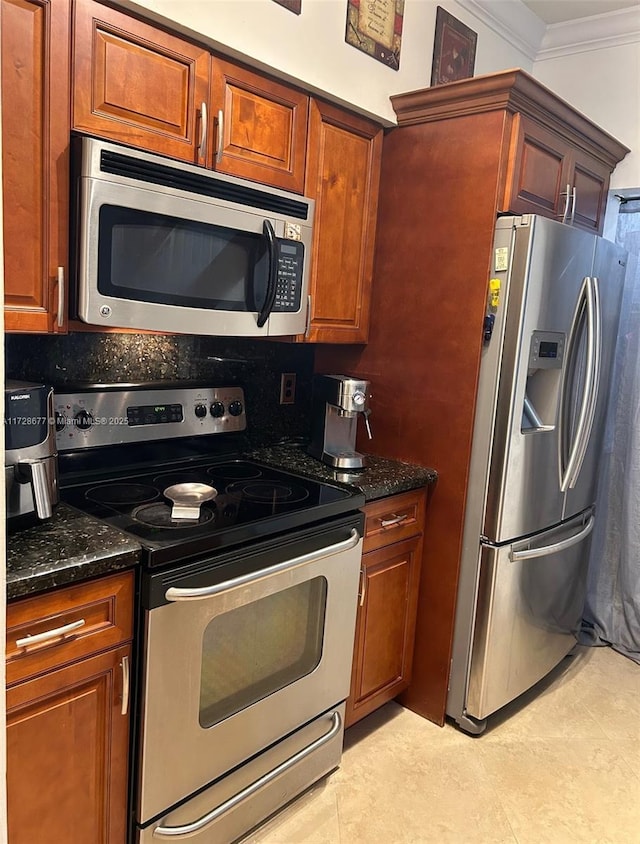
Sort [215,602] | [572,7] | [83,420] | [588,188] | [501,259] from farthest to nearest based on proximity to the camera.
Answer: [572,7], [588,188], [501,259], [83,420], [215,602]

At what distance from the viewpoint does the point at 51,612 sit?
4.27 feet

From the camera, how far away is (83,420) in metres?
1.86

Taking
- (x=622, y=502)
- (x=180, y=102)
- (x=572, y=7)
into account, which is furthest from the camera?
(x=622, y=502)

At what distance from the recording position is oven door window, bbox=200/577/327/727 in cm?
164

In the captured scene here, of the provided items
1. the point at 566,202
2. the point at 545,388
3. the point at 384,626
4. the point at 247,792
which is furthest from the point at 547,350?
the point at 247,792

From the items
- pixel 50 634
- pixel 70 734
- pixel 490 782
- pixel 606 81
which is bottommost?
pixel 490 782

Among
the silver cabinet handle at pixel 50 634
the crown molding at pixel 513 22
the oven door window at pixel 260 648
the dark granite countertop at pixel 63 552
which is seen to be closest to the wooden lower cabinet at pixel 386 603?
the oven door window at pixel 260 648

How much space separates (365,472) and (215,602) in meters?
0.82

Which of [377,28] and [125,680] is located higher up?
[377,28]

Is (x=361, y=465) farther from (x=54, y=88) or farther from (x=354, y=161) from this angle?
(x=54, y=88)

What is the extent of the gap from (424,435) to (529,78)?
1.15 m

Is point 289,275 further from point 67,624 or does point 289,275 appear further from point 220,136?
point 67,624

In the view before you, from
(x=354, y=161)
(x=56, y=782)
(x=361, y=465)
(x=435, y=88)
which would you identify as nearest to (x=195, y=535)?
(x=56, y=782)

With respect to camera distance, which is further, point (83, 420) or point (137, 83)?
point (83, 420)
